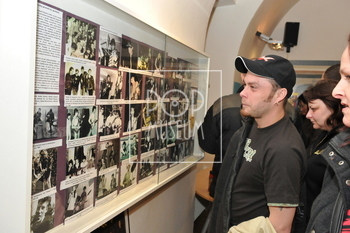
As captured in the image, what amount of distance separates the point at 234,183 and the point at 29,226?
1.02m

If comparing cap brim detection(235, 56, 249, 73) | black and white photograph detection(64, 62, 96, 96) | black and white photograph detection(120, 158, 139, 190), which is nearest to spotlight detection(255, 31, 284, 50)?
cap brim detection(235, 56, 249, 73)

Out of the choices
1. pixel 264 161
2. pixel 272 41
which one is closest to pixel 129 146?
pixel 264 161

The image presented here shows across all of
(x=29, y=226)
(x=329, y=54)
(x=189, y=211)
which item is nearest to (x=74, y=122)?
(x=29, y=226)

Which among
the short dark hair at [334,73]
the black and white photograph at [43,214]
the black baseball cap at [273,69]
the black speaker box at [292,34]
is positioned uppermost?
the black speaker box at [292,34]

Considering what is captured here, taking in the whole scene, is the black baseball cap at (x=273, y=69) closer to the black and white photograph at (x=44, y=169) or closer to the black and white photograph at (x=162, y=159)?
the black and white photograph at (x=162, y=159)

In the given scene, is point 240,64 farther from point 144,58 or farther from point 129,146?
point 129,146

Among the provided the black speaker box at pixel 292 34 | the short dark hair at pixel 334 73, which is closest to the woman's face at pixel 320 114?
the short dark hair at pixel 334 73

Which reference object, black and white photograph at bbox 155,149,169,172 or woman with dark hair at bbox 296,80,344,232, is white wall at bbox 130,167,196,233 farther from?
woman with dark hair at bbox 296,80,344,232

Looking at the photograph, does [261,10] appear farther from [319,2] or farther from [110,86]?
[110,86]

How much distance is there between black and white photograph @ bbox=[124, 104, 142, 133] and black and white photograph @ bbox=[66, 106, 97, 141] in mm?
250

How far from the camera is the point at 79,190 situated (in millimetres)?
1122

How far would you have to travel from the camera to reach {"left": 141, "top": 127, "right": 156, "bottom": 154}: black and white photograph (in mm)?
1581

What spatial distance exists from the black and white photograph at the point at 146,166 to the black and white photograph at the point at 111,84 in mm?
466

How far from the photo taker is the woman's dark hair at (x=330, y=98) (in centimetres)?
172
